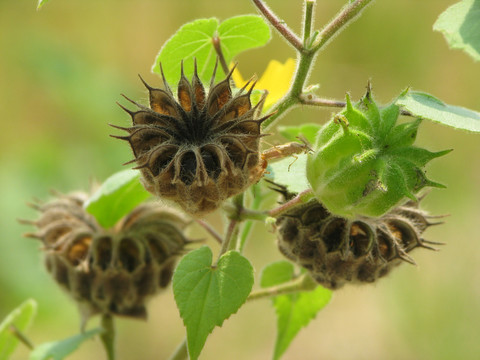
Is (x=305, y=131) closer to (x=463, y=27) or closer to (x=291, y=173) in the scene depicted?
(x=291, y=173)

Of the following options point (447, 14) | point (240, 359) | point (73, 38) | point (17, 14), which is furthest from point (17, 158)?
point (447, 14)

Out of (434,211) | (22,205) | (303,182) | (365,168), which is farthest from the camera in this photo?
(434,211)

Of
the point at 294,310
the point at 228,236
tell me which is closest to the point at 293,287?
the point at 294,310

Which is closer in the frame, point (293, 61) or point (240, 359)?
point (293, 61)

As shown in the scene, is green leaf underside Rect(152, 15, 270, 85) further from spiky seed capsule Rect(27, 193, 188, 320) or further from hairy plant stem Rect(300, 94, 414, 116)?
spiky seed capsule Rect(27, 193, 188, 320)

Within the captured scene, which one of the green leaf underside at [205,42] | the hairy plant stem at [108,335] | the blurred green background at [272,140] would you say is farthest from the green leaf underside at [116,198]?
the blurred green background at [272,140]

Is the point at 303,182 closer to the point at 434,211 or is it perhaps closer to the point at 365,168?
the point at 365,168

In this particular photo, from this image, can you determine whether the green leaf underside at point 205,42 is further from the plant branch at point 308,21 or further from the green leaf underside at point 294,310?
the green leaf underside at point 294,310
